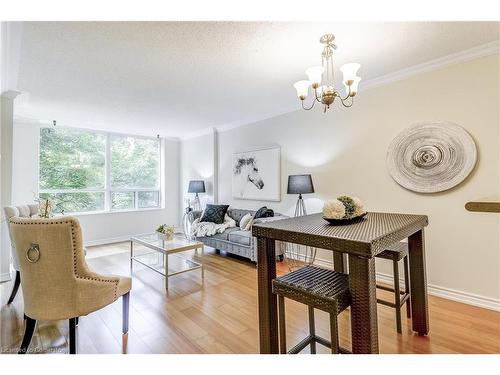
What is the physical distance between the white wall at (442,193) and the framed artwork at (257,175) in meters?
0.56

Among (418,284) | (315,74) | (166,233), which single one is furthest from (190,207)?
(418,284)

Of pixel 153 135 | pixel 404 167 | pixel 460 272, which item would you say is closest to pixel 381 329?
pixel 460 272

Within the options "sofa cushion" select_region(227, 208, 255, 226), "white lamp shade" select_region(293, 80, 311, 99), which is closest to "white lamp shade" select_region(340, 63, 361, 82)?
"white lamp shade" select_region(293, 80, 311, 99)

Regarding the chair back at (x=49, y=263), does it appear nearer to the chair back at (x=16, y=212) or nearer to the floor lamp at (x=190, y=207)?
the chair back at (x=16, y=212)

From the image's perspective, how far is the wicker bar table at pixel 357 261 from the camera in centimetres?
122

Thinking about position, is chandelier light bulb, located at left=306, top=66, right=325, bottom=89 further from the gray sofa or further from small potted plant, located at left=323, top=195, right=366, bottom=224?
the gray sofa

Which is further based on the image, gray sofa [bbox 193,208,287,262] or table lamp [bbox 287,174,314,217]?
gray sofa [bbox 193,208,287,262]

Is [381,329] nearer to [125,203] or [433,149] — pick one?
[433,149]

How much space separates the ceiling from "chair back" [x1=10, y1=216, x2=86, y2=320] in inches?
60.0

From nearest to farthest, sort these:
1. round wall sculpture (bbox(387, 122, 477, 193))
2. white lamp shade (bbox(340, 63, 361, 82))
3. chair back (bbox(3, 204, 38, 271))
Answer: white lamp shade (bbox(340, 63, 361, 82)), chair back (bbox(3, 204, 38, 271)), round wall sculpture (bbox(387, 122, 477, 193))

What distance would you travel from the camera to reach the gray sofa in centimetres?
357

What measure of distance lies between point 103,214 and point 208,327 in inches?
161

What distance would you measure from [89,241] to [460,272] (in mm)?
5793

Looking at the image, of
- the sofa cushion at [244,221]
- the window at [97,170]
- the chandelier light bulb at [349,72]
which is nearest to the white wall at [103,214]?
the window at [97,170]
